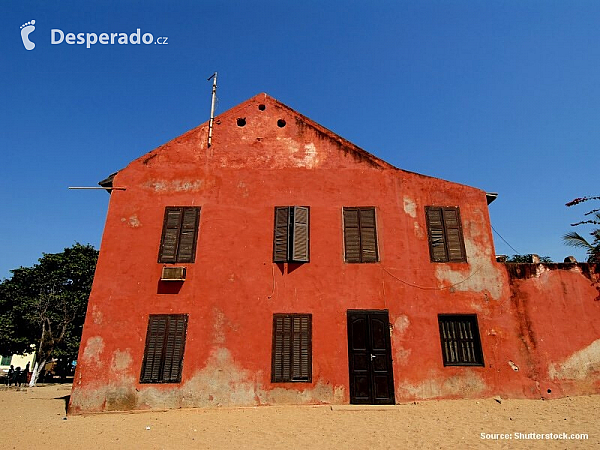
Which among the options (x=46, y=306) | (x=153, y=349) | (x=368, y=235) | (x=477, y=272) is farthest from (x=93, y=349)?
(x=46, y=306)

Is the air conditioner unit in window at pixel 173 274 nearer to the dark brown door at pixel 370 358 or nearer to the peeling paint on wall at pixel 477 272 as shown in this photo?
the dark brown door at pixel 370 358

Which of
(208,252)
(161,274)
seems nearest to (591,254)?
(208,252)

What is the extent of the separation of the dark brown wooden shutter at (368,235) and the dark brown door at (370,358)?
5.32 ft

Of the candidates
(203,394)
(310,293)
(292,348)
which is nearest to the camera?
(203,394)

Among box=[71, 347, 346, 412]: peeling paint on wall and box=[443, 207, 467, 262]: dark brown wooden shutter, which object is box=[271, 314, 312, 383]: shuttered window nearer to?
box=[71, 347, 346, 412]: peeling paint on wall

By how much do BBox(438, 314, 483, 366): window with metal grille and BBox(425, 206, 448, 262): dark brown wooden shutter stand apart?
1740 millimetres

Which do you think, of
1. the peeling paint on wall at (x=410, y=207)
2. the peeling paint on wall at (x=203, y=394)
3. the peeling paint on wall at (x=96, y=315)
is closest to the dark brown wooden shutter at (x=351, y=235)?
the peeling paint on wall at (x=410, y=207)

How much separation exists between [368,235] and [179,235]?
5671 mm

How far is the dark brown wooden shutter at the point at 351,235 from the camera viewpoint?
1120 centimetres

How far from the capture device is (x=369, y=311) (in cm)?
1059

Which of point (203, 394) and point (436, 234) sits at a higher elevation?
point (436, 234)

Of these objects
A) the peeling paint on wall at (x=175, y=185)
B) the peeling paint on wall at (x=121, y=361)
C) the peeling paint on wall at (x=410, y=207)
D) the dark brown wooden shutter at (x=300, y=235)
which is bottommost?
the peeling paint on wall at (x=121, y=361)

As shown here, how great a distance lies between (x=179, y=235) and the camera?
11500mm

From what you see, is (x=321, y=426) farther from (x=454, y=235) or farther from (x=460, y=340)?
(x=454, y=235)
